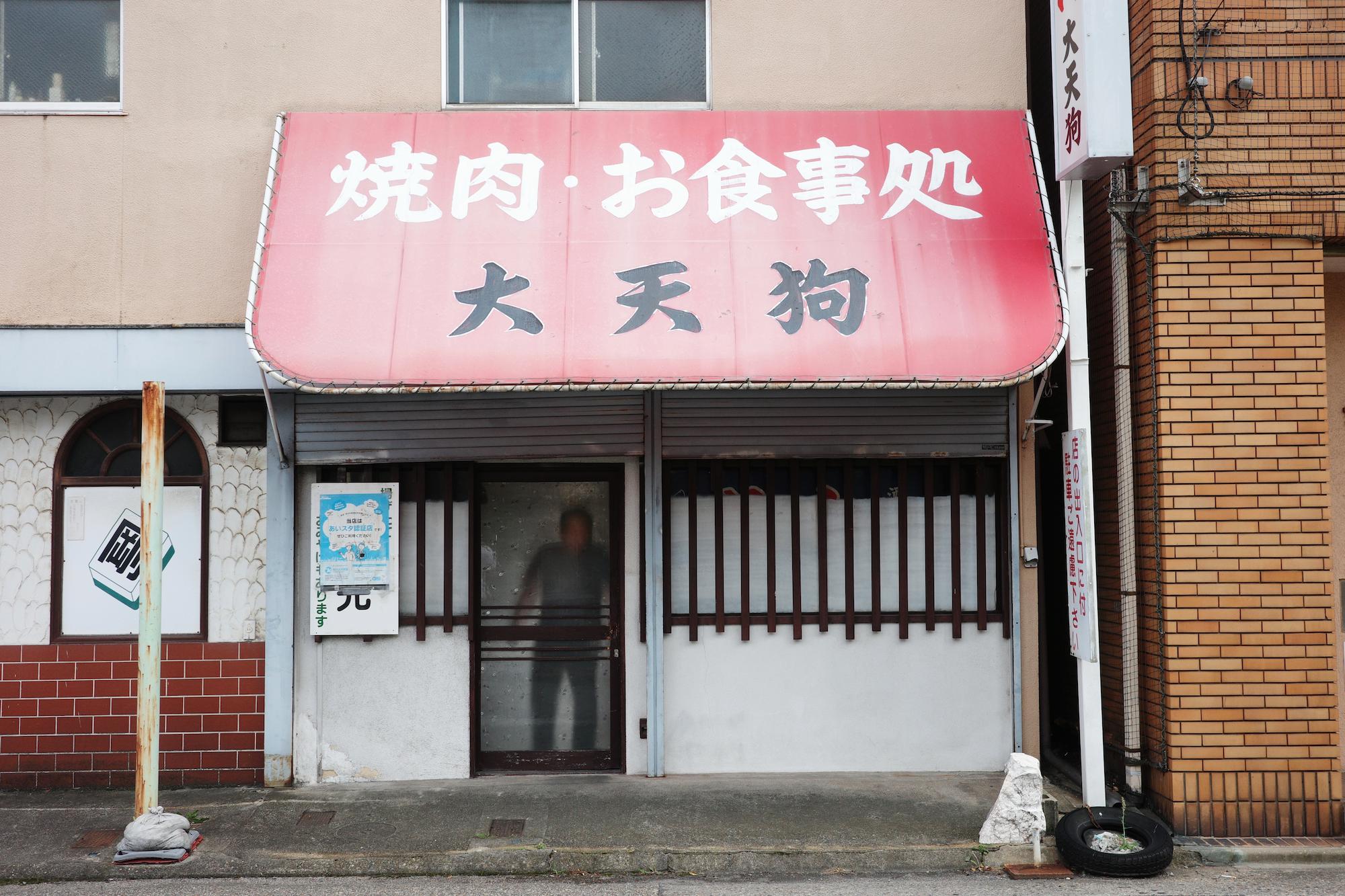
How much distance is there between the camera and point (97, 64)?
763 cm

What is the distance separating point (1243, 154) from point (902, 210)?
7.48ft

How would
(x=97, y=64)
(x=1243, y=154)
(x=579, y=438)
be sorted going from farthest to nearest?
(x=97, y=64)
(x=579, y=438)
(x=1243, y=154)

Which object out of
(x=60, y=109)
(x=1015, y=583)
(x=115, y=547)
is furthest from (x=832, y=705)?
Answer: (x=60, y=109)

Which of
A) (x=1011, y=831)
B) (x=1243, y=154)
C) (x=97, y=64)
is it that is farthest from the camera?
(x=97, y=64)

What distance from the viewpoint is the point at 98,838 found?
6375mm

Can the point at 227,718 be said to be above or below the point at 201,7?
below

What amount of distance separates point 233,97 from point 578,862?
241 inches

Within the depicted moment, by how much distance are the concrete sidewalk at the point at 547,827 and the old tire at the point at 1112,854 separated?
295mm

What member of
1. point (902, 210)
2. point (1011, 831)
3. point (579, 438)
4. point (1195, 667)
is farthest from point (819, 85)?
point (1011, 831)

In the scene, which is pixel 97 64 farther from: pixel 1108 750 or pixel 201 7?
pixel 1108 750

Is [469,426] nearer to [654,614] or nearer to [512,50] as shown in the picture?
[654,614]

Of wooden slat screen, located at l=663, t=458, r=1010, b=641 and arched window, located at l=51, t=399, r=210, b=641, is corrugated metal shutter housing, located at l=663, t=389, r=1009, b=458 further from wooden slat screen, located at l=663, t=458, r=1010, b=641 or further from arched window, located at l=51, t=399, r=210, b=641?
arched window, located at l=51, t=399, r=210, b=641

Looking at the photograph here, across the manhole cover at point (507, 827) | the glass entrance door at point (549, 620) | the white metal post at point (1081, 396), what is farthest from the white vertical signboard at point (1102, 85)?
the manhole cover at point (507, 827)

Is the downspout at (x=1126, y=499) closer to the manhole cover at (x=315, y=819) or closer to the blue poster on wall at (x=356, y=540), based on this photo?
the blue poster on wall at (x=356, y=540)
